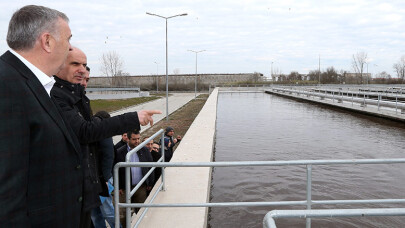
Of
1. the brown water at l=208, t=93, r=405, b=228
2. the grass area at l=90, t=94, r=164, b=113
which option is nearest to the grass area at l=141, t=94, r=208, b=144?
the brown water at l=208, t=93, r=405, b=228

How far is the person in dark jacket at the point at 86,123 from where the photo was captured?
222 centimetres

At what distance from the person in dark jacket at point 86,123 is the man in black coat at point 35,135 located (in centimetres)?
30

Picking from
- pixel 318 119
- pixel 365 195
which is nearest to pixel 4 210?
pixel 365 195

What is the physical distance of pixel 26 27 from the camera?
1.74 m

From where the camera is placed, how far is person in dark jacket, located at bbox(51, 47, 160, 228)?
2223mm

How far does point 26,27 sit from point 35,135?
22.6 inches

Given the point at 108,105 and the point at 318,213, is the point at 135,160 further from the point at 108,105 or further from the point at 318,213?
the point at 108,105

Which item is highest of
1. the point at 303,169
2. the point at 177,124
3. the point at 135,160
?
the point at 135,160

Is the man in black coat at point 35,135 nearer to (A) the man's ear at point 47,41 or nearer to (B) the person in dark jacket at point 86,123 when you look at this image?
(A) the man's ear at point 47,41

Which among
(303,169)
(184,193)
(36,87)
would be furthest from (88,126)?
(303,169)

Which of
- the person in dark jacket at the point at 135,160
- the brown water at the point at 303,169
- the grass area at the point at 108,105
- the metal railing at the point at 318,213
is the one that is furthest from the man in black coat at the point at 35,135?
the grass area at the point at 108,105

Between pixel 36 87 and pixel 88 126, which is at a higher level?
pixel 36 87

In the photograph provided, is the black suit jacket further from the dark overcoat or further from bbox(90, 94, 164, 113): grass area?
bbox(90, 94, 164, 113): grass area

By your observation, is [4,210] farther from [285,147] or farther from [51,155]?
[285,147]
